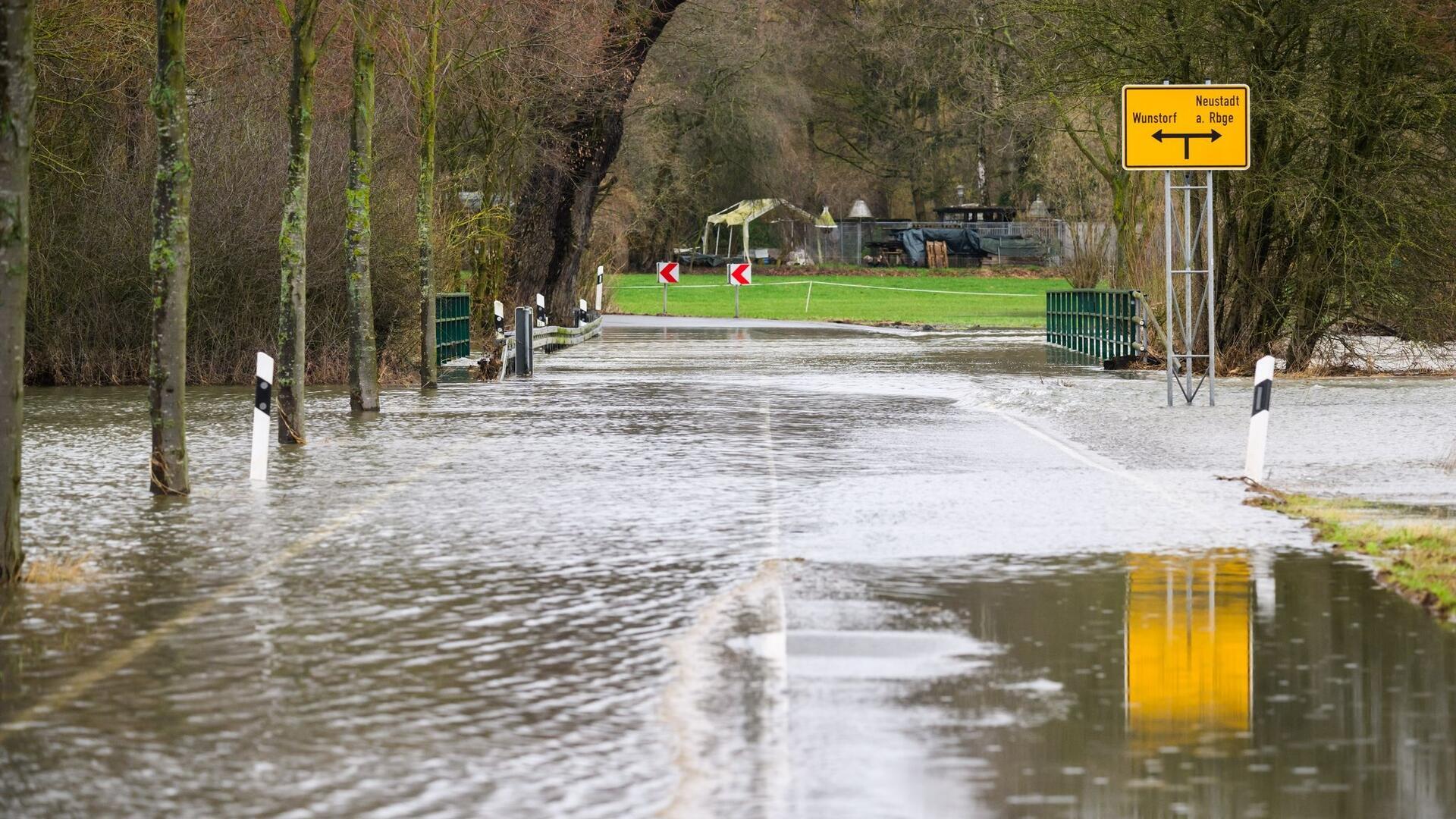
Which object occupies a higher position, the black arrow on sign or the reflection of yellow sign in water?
the black arrow on sign

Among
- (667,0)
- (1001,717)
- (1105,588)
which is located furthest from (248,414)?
(667,0)

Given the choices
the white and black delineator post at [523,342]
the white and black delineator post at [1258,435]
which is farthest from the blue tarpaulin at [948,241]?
the white and black delineator post at [1258,435]

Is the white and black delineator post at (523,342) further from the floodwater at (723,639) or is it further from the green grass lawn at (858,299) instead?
the green grass lawn at (858,299)

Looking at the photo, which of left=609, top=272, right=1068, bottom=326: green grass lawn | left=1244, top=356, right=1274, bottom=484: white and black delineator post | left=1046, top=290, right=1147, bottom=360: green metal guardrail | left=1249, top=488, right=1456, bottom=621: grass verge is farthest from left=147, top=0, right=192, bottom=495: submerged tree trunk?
left=609, top=272, right=1068, bottom=326: green grass lawn

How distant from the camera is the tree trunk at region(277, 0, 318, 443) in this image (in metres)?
19.4

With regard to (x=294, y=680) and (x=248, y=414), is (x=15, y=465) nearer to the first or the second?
(x=294, y=680)

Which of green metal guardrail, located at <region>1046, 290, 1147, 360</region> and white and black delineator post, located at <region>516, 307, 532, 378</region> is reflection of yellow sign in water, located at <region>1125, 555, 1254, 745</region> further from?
green metal guardrail, located at <region>1046, 290, 1147, 360</region>

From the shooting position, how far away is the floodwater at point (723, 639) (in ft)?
21.2

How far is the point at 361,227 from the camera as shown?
2397cm

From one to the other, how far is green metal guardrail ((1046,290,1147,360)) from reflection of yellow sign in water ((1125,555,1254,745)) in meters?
20.4

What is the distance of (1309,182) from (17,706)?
23.1m

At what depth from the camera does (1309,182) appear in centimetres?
2797

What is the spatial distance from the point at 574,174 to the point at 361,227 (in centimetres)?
1909

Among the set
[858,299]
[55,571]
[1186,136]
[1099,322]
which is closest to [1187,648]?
[55,571]
